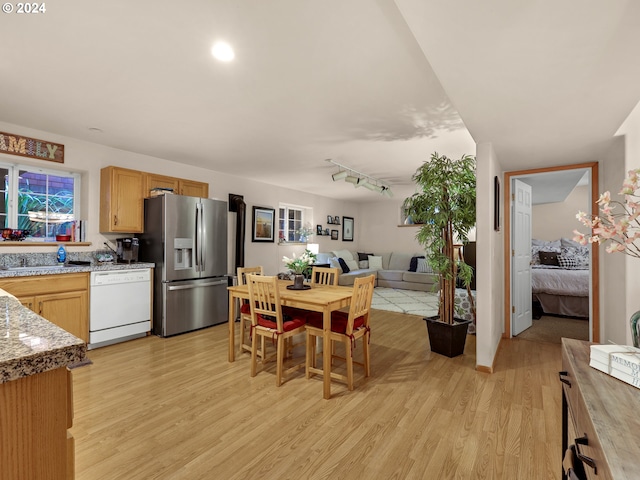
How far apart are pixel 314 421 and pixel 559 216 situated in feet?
24.8

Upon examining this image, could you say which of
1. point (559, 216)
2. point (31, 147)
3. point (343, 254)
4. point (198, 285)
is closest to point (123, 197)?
point (31, 147)

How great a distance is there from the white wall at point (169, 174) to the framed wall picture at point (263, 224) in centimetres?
10

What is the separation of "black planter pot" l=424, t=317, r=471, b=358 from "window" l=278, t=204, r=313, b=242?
4.01m

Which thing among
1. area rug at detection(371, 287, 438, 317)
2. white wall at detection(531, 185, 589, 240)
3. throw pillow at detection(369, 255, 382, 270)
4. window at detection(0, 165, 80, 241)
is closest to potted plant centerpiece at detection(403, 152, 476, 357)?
area rug at detection(371, 287, 438, 317)

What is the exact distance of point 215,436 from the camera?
1972mm

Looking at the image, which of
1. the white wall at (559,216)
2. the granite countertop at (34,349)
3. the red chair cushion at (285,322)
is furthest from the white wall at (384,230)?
the granite countertop at (34,349)

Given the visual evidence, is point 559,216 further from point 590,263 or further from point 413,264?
point 590,263

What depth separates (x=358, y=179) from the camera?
5.13m

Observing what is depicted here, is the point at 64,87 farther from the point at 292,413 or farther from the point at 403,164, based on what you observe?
the point at 403,164

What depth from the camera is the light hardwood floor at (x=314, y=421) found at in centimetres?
171

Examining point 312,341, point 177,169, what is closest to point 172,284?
point 177,169

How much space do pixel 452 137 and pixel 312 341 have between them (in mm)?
2641

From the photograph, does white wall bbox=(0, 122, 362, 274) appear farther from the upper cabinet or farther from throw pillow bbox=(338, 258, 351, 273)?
throw pillow bbox=(338, 258, 351, 273)

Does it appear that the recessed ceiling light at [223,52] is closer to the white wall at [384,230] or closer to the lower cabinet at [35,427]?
the lower cabinet at [35,427]
